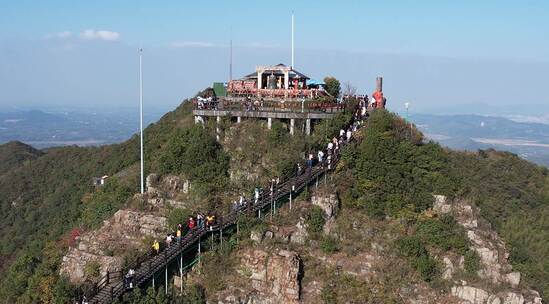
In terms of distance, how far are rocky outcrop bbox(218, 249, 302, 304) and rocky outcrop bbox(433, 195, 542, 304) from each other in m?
8.16

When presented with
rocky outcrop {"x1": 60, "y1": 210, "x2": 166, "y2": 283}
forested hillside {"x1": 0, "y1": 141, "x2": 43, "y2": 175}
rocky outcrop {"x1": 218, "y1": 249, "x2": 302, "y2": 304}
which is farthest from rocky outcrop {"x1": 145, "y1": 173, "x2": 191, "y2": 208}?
forested hillside {"x1": 0, "y1": 141, "x2": 43, "y2": 175}

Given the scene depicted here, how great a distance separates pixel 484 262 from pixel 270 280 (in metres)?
11.7

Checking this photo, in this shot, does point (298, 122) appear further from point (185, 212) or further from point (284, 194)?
point (185, 212)

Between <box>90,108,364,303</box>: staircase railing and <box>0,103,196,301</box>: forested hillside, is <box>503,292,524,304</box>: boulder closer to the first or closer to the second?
<box>90,108,364,303</box>: staircase railing

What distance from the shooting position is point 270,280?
2703 centimetres

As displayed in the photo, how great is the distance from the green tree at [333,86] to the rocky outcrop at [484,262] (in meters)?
12.5

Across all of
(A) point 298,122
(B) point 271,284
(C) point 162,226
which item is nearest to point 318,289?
(B) point 271,284

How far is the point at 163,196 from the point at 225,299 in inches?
294

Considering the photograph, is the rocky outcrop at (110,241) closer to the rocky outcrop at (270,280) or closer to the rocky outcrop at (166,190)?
the rocky outcrop at (166,190)

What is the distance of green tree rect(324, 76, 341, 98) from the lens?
40062mm

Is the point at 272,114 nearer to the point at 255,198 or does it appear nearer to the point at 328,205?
the point at 255,198

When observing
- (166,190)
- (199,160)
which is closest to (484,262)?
(199,160)

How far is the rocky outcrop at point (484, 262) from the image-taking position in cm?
2747

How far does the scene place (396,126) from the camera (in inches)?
1341
